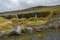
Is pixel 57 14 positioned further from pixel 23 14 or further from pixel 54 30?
pixel 23 14

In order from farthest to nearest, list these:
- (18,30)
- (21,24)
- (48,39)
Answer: (21,24), (18,30), (48,39)

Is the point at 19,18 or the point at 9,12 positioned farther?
the point at 19,18

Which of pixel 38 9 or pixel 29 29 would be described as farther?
pixel 38 9

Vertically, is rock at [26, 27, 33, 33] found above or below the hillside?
below

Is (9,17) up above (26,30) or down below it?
above

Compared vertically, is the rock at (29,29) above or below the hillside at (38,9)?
below

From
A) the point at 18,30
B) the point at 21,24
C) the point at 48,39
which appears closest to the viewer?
the point at 48,39

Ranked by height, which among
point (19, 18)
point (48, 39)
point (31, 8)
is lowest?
point (48, 39)

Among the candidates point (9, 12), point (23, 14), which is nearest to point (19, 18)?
point (23, 14)

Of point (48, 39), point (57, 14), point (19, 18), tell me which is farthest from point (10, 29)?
point (57, 14)

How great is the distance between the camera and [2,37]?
160cm

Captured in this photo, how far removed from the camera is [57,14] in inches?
72.8

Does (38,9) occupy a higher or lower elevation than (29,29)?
higher

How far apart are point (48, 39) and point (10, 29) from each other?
0.44 metres
